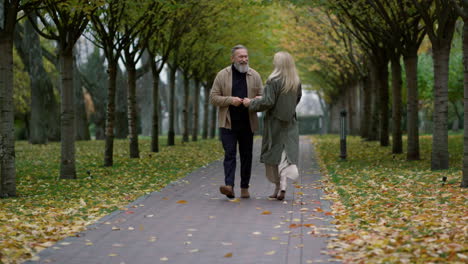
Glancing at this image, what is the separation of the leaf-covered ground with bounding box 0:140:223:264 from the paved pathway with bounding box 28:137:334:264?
0.31m

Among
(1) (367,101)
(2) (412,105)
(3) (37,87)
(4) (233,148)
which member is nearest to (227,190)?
(4) (233,148)

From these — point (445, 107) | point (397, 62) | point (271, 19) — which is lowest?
point (445, 107)

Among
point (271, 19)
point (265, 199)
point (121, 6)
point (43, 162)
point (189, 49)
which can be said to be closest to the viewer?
point (265, 199)

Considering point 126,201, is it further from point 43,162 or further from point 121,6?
point 43,162

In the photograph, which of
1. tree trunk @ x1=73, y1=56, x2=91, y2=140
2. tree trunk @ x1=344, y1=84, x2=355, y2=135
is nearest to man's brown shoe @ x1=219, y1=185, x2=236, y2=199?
tree trunk @ x1=73, y1=56, x2=91, y2=140

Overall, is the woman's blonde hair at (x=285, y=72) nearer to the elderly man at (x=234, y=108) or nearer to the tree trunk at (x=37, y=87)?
the elderly man at (x=234, y=108)

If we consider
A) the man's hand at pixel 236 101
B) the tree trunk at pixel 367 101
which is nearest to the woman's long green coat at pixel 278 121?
the man's hand at pixel 236 101

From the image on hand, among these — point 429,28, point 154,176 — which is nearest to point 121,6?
point 154,176

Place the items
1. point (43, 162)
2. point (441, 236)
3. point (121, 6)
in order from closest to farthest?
point (441, 236)
point (121, 6)
point (43, 162)

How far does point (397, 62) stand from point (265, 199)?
1097cm

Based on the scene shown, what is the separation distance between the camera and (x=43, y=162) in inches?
720

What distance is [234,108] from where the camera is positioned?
9523 mm

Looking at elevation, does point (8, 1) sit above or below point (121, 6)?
below

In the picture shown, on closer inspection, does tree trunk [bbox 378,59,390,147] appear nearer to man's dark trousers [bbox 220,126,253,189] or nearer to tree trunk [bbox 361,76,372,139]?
tree trunk [bbox 361,76,372,139]
